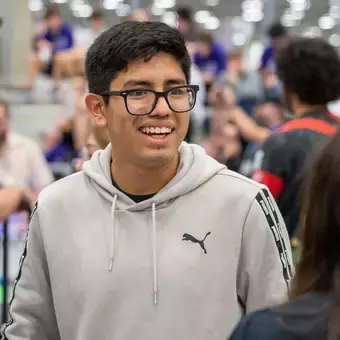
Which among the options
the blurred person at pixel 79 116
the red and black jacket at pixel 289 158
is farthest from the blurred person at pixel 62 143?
the red and black jacket at pixel 289 158

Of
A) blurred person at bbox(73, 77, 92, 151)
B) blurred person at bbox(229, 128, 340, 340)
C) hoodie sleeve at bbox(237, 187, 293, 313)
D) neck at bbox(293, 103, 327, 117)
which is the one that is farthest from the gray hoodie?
blurred person at bbox(73, 77, 92, 151)

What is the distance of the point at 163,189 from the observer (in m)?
2.42

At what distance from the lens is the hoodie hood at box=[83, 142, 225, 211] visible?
2406 mm

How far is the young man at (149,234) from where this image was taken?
230cm

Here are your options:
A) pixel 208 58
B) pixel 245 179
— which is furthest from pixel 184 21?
pixel 245 179

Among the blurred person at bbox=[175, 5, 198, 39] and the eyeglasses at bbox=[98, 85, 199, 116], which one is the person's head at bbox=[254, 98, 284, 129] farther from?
the eyeglasses at bbox=[98, 85, 199, 116]

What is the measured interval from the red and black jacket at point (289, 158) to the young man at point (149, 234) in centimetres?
125

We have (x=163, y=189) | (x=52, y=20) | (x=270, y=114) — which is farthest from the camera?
(x=52, y=20)

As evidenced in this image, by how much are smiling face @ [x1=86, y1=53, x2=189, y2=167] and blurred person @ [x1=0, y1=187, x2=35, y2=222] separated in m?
1.50

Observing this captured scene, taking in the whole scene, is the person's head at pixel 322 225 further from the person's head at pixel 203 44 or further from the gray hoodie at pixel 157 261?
the person's head at pixel 203 44

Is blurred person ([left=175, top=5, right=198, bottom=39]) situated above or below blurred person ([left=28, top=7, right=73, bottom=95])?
above

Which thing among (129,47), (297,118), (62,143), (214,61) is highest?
(129,47)

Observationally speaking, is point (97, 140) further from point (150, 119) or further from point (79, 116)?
point (79, 116)

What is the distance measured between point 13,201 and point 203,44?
7708 mm
